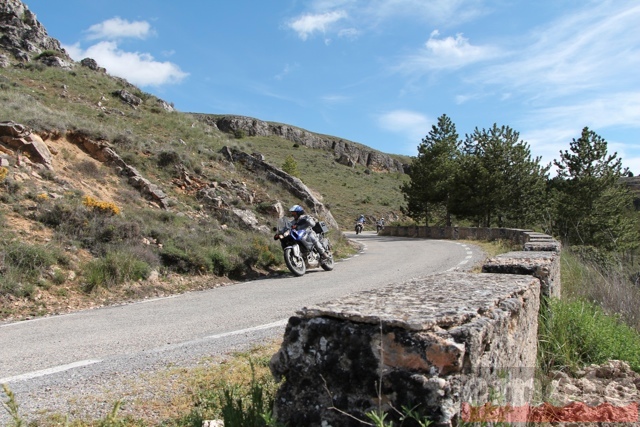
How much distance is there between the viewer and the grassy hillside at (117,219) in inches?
343

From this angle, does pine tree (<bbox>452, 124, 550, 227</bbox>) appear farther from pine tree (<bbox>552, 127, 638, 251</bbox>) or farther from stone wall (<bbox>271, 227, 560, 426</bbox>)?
stone wall (<bbox>271, 227, 560, 426</bbox>)

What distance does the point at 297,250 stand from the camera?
11875 millimetres

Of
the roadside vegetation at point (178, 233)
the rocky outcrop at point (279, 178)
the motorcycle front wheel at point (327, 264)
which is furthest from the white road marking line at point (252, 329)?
the rocky outcrop at point (279, 178)

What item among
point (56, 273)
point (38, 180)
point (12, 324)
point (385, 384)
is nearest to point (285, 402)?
point (385, 384)

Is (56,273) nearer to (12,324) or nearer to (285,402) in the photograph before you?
(12,324)

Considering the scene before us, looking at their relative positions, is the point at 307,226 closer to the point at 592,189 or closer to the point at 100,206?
the point at 100,206

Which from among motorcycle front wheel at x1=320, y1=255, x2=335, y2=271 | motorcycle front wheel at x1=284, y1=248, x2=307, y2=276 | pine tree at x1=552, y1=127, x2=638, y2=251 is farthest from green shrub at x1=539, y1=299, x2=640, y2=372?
pine tree at x1=552, y1=127, x2=638, y2=251

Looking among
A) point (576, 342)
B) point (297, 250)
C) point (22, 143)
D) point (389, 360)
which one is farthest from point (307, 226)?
point (389, 360)

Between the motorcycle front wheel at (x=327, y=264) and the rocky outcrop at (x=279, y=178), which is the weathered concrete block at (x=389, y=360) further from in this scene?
the rocky outcrop at (x=279, y=178)

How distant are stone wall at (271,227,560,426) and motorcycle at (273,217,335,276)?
372 inches

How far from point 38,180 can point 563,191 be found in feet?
120

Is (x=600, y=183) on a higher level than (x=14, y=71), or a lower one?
lower

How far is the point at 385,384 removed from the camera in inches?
68.4

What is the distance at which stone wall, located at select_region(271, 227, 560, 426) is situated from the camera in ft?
5.51
